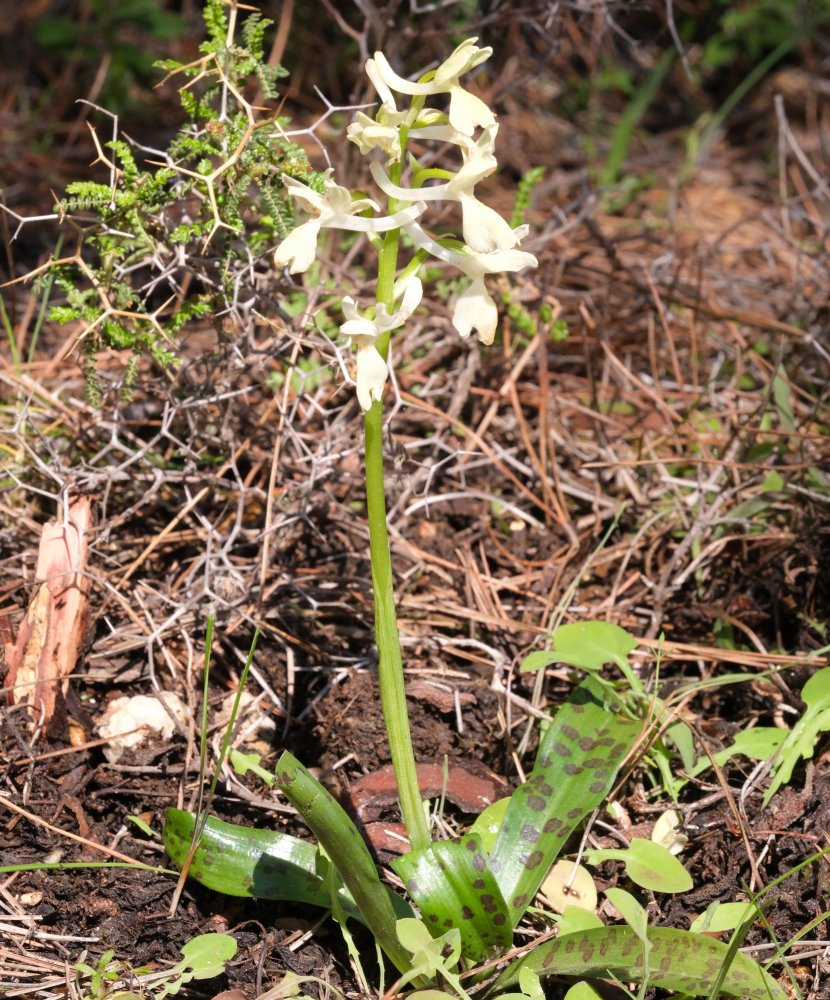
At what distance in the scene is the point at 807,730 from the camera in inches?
76.1

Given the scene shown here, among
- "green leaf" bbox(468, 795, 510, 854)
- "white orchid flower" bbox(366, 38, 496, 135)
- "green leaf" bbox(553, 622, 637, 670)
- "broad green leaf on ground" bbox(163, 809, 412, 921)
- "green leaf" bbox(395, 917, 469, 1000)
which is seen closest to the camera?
"white orchid flower" bbox(366, 38, 496, 135)

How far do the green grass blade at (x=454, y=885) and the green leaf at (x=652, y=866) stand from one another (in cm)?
27

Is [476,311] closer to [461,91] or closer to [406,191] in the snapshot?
[406,191]

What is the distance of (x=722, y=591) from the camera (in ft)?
8.21

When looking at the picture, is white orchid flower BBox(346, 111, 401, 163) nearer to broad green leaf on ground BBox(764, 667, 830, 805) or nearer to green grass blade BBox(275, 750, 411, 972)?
green grass blade BBox(275, 750, 411, 972)

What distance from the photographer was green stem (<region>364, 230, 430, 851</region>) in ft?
4.73

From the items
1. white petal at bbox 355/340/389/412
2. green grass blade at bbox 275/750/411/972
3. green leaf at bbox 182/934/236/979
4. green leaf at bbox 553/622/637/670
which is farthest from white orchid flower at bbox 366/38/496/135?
green leaf at bbox 182/934/236/979

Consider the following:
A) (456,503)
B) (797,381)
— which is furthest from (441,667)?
(797,381)

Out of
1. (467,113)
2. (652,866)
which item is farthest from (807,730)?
(467,113)

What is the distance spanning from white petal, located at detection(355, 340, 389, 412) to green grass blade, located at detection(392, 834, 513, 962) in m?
0.72

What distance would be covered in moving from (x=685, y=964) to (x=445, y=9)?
3103mm

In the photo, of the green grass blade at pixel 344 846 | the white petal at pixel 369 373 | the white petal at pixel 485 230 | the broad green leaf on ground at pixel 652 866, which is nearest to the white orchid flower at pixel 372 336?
the white petal at pixel 369 373

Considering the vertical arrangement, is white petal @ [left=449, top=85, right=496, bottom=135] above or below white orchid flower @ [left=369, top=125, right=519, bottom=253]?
above

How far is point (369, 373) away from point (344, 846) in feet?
2.28
